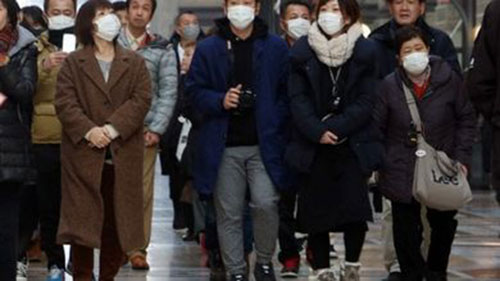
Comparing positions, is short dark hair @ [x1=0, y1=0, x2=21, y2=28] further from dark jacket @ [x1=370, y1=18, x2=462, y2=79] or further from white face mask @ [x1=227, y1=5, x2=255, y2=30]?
dark jacket @ [x1=370, y1=18, x2=462, y2=79]

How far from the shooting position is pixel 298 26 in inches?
455

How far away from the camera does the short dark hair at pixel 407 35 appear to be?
33.4 ft

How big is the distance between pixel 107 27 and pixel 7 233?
1795 mm

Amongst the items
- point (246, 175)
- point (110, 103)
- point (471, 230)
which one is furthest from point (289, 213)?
point (471, 230)

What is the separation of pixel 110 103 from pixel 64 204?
2.34 ft

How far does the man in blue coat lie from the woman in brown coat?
0.51 metres

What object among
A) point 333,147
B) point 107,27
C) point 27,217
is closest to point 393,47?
point 333,147

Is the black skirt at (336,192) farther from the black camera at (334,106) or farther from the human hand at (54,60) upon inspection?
the human hand at (54,60)

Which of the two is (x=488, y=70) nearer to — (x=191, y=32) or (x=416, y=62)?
(x=416, y=62)

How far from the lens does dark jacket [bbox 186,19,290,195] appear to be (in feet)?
31.7

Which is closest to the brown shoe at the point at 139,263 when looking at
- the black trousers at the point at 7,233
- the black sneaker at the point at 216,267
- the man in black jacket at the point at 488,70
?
the black sneaker at the point at 216,267

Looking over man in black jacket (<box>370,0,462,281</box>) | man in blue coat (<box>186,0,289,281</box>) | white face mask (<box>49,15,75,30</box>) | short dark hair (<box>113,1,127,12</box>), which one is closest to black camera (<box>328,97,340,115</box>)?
man in blue coat (<box>186,0,289,281</box>)

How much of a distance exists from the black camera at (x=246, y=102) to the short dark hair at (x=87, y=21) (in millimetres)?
1045

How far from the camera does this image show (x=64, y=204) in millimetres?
9266
